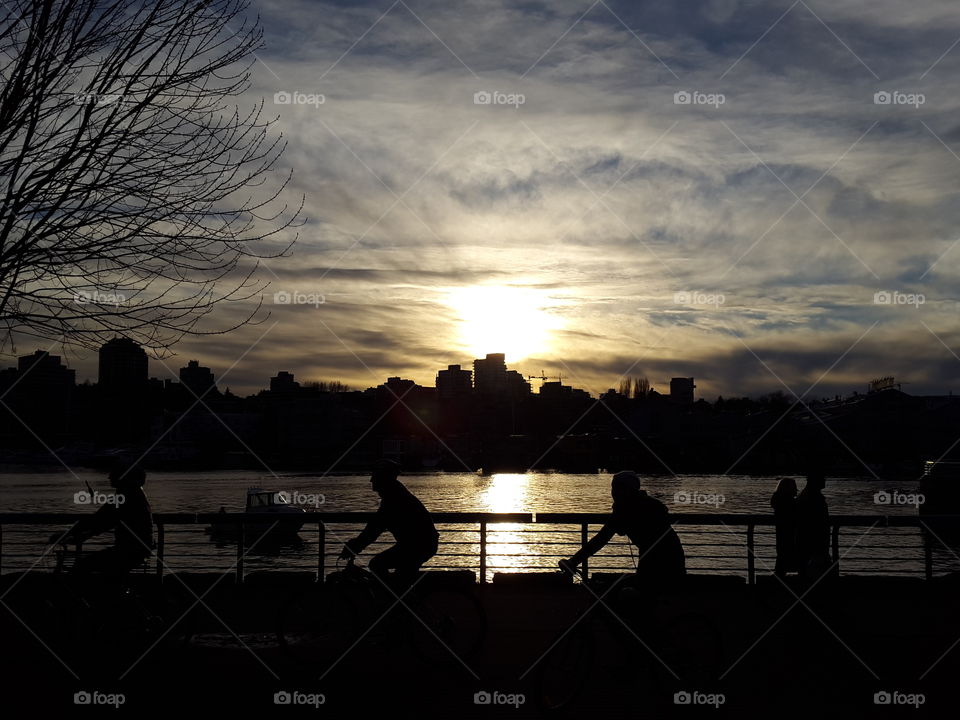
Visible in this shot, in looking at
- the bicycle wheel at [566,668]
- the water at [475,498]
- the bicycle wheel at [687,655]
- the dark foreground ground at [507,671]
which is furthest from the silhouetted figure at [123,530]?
the water at [475,498]

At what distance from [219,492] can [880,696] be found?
10526 centimetres

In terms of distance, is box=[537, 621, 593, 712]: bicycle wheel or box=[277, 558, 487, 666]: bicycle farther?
box=[277, 558, 487, 666]: bicycle

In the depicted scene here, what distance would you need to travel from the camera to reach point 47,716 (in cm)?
775

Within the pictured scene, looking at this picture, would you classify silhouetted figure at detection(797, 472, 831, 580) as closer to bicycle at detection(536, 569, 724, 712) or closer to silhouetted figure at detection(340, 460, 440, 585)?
bicycle at detection(536, 569, 724, 712)

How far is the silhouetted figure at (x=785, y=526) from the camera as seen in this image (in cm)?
1161

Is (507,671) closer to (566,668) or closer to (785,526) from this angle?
(566,668)

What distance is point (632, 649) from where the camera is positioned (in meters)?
7.95

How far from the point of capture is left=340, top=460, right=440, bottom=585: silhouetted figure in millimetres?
9320

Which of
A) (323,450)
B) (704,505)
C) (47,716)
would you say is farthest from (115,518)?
(323,450)

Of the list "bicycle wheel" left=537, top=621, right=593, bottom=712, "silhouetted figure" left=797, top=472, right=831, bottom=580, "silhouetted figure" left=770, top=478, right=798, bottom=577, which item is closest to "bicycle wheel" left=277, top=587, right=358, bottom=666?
"bicycle wheel" left=537, top=621, right=593, bottom=712

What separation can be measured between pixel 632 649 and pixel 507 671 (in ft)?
5.77

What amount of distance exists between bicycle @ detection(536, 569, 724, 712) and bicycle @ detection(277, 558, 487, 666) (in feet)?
5.67

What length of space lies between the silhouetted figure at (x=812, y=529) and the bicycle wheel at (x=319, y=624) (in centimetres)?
455

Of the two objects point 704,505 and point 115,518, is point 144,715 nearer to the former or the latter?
point 115,518
